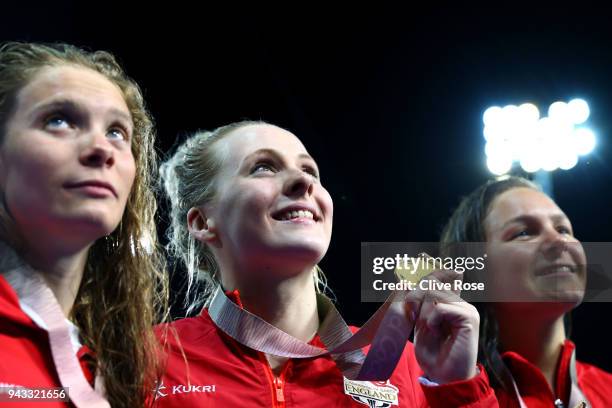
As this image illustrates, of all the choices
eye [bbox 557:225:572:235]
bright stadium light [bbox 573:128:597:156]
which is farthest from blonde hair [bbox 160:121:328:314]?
bright stadium light [bbox 573:128:597:156]

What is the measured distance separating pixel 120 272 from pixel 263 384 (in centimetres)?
50

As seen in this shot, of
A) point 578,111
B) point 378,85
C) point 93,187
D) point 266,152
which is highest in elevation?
point 378,85

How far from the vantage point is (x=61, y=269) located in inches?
59.7

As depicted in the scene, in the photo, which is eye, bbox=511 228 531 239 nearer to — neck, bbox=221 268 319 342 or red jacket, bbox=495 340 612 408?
red jacket, bbox=495 340 612 408

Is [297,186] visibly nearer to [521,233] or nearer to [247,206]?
[247,206]

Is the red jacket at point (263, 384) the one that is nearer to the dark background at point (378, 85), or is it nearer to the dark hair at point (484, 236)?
the dark hair at point (484, 236)

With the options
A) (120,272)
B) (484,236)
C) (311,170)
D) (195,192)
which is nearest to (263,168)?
(311,170)

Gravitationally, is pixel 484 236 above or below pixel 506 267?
above

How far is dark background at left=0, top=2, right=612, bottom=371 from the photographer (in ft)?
13.5

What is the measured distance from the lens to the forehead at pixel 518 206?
2531mm

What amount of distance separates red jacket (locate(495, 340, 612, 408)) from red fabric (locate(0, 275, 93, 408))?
159 cm

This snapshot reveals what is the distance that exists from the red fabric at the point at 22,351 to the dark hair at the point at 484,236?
1584 mm

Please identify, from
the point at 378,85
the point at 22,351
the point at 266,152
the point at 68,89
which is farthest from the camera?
the point at 378,85

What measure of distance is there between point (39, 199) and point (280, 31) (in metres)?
3.50
